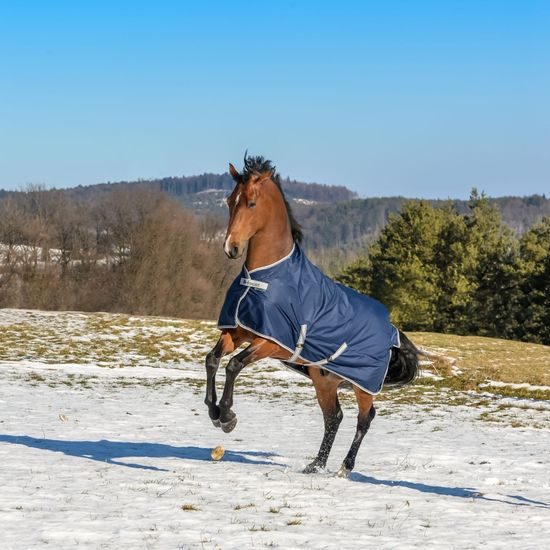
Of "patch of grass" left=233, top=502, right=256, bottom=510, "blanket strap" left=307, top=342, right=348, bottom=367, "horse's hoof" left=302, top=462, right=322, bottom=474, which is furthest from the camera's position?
"horse's hoof" left=302, top=462, right=322, bottom=474

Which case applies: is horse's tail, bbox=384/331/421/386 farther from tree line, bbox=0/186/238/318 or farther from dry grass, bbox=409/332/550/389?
tree line, bbox=0/186/238/318

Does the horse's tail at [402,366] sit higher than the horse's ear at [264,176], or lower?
lower

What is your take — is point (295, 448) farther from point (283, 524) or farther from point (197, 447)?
point (283, 524)

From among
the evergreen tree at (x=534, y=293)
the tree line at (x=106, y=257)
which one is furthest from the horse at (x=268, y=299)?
the tree line at (x=106, y=257)

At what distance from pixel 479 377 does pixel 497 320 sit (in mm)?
30972

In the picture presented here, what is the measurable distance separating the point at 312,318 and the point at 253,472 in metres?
2.02

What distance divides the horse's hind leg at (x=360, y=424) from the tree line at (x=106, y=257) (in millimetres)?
50684

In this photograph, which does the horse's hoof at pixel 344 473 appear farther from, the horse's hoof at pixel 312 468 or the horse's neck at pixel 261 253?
the horse's neck at pixel 261 253

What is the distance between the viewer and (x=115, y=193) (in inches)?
2717

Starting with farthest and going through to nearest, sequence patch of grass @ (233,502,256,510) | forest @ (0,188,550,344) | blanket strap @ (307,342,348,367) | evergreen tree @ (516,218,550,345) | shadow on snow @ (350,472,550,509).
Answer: forest @ (0,188,550,344), evergreen tree @ (516,218,550,345), blanket strap @ (307,342,348,367), shadow on snow @ (350,472,550,509), patch of grass @ (233,502,256,510)

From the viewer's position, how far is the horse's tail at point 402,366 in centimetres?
955

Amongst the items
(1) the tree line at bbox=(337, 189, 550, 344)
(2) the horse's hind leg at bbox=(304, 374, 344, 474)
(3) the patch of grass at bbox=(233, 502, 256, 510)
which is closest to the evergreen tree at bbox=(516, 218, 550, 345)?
(1) the tree line at bbox=(337, 189, 550, 344)

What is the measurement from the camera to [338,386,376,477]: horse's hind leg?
9.02 meters

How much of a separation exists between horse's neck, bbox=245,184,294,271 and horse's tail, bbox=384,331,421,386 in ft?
7.76
